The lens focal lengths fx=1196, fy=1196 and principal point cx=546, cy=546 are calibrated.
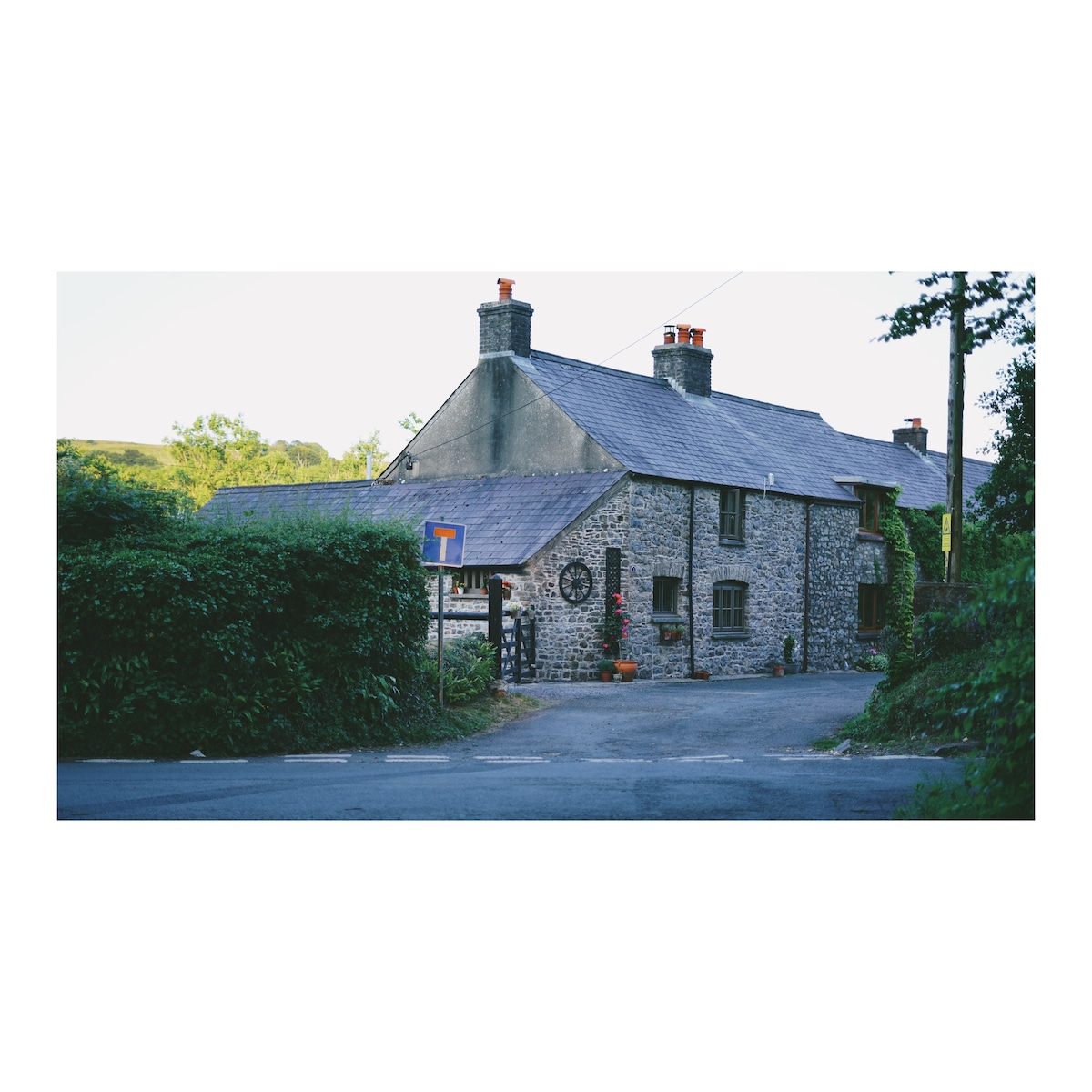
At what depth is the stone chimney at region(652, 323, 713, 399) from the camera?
94.8ft

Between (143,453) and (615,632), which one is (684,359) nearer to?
(615,632)

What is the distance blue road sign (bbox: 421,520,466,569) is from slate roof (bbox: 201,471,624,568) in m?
6.14

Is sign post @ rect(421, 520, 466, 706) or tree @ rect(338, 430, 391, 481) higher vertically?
tree @ rect(338, 430, 391, 481)

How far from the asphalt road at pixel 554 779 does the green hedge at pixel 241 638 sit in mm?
578

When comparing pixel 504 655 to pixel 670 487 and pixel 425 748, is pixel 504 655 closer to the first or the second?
pixel 670 487

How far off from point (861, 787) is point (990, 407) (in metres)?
8.84

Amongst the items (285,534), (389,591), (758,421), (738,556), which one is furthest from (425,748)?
(758,421)

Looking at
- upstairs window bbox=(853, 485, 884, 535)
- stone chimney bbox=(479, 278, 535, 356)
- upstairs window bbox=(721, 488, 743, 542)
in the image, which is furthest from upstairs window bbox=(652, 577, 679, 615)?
upstairs window bbox=(853, 485, 884, 535)

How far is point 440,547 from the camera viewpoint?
14023mm

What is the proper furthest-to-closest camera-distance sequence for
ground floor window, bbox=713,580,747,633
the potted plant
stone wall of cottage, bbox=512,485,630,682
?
ground floor window, bbox=713,580,747,633
the potted plant
stone wall of cottage, bbox=512,485,630,682

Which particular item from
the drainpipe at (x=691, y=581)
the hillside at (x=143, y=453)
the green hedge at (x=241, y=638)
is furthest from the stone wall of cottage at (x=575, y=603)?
the hillside at (x=143, y=453)

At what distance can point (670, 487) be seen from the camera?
2381 centimetres

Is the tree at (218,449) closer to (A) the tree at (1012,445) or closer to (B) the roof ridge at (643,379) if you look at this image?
(B) the roof ridge at (643,379)

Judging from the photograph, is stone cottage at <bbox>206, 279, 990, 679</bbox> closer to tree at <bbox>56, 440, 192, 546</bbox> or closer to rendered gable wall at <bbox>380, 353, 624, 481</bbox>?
rendered gable wall at <bbox>380, 353, 624, 481</bbox>
